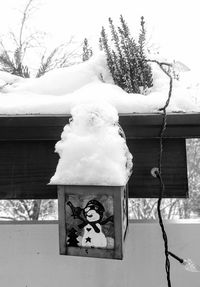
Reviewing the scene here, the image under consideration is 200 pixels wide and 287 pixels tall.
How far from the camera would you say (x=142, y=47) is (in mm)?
861

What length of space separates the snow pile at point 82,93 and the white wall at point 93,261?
1.16 ft

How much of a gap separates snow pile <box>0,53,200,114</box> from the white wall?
0.35 metres

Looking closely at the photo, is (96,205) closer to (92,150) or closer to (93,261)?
(92,150)

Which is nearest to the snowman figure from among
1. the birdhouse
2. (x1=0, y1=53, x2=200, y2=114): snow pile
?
the birdhouse

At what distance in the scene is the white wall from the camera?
2.61 feet

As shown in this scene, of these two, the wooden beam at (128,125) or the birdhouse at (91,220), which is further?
the wooden beam at (128,125)

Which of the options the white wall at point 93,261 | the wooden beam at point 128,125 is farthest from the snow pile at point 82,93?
the white wall at point 93,261

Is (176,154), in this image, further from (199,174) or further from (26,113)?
(199,174)

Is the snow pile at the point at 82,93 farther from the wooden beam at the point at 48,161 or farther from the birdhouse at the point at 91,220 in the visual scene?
the birdhouse at the point at 91,220

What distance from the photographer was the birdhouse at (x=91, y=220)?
1.74 ft

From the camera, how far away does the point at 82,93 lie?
0.74 metres

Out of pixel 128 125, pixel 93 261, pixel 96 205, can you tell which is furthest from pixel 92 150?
pixel 93 261

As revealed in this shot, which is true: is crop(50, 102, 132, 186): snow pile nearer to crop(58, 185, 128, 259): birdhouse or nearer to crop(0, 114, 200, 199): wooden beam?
crop(58, 185, 128, 259): birdhouse

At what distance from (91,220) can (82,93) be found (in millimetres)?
348
